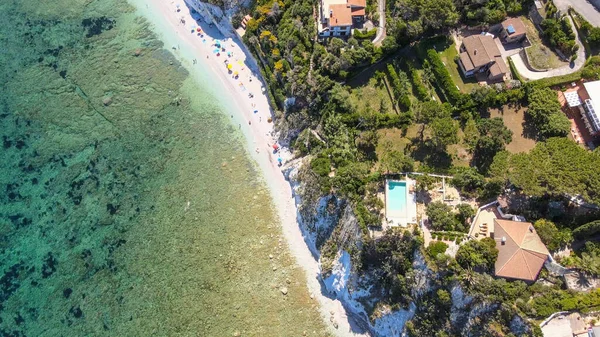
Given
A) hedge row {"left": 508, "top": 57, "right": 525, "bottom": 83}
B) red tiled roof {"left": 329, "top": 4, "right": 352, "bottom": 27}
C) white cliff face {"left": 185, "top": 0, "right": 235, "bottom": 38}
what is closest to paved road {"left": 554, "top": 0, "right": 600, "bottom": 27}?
hedge row {"left": 508, "top": 57, "right": 525, "bottom": 83}

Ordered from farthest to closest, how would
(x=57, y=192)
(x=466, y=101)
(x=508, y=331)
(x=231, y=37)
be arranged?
1. (x=231, y=37)
2. (x=57, y=192)
3. (x=466, y=101)
4. (x=508, y=331)

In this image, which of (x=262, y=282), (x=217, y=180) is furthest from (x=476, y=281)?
(x=217, y=180)

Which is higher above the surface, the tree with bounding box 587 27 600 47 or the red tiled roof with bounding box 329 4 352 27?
the red tiled roof with bounding box 329 4 352 27

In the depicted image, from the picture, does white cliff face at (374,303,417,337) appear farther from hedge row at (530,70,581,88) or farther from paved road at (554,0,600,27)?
paved road at (554,0,600,27)

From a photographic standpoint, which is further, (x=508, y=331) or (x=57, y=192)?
(x=57, y=192)

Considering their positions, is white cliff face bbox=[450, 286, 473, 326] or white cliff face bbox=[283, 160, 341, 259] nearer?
white cliff face bbox=[450, 286, 473, 326]

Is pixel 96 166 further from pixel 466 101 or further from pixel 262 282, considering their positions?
pixel 466 101

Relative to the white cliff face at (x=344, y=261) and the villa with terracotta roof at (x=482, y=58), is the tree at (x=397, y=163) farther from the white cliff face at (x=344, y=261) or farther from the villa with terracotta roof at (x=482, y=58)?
the villa with terracotta roof at (x=482, y=58)

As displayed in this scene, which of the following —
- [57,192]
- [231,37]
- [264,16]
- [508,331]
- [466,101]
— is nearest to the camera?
[508,331]
